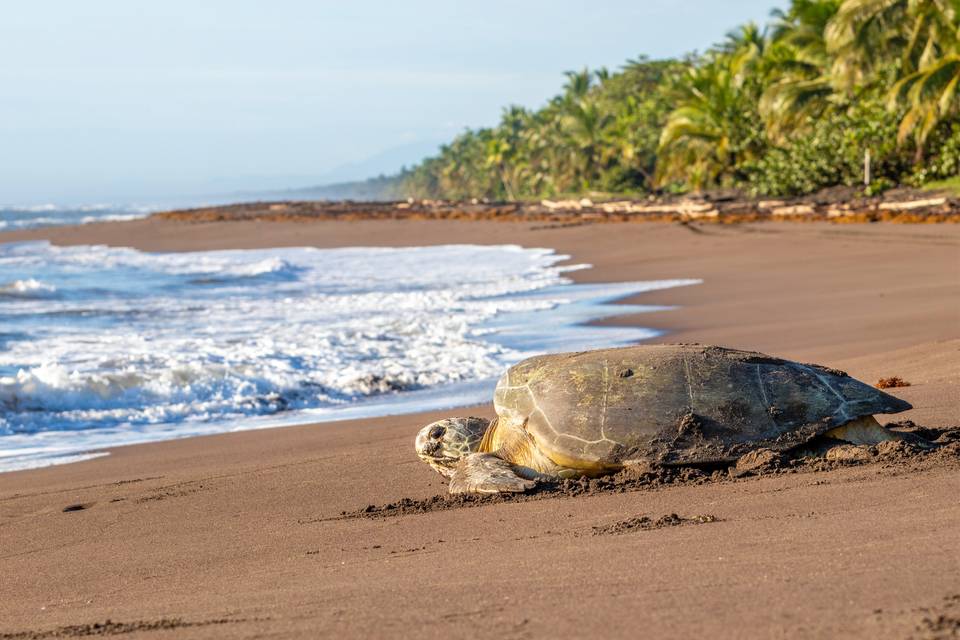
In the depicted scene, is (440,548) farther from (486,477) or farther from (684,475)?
(684,475)

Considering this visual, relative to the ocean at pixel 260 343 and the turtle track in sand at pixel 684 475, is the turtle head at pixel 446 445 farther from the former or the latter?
the ocean at pixel 260 343

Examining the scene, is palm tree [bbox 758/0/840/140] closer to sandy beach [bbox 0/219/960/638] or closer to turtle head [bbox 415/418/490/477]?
sandy beach [bbox 0/219/960/638]

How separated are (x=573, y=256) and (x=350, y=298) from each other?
7526 millimetres

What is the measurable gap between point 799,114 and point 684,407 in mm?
28400

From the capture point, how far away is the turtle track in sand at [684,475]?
13.5 ft

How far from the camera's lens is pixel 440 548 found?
3430mm

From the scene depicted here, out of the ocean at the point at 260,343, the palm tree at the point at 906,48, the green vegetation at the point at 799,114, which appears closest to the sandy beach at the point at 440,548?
the ocean at the point at 260,343

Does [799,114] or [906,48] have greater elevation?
[906,48]

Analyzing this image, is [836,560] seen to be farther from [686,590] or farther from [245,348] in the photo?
[245,348]

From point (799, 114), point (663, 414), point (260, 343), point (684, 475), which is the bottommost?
point (260, 343)

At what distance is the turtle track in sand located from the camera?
411cm

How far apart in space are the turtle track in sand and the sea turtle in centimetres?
5

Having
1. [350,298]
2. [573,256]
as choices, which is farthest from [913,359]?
[573,256]

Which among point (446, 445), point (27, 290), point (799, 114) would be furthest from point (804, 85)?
point (446, 445)
